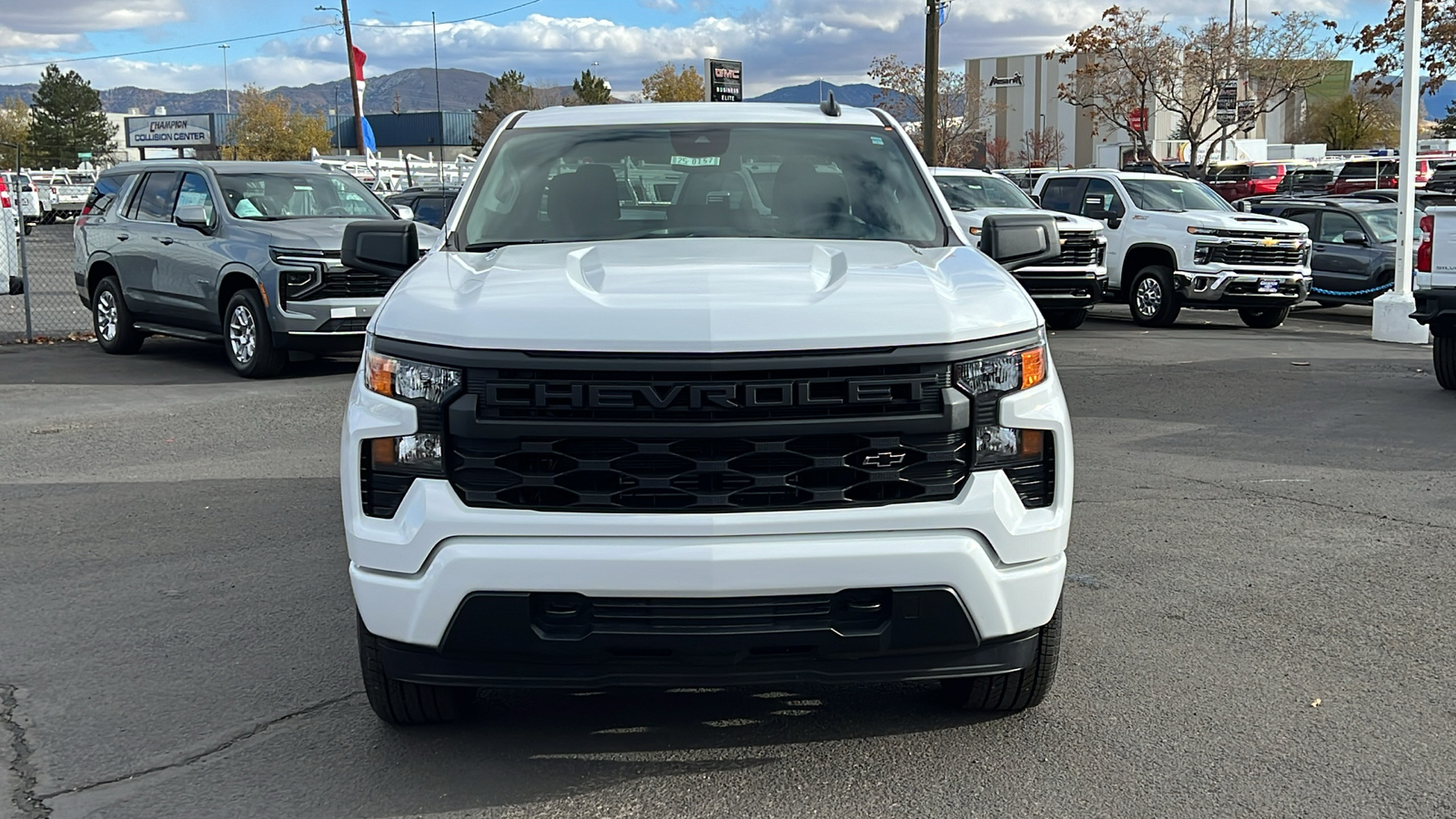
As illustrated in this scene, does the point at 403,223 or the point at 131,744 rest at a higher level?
the point at 403,223

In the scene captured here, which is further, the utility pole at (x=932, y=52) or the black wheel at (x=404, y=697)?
the utility pole at (x=932, y=52)

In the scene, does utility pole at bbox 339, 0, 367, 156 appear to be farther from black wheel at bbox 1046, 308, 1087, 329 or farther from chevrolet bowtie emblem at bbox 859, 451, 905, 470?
chevrolet bowtie emblem at bbox 859, 451, 905, 470

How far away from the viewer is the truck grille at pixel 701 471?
3.44 m

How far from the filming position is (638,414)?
3.42 metres

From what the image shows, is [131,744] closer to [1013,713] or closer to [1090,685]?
[1013,713]

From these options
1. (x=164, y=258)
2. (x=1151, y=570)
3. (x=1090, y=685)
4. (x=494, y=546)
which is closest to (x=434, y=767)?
(x=494, y=546)

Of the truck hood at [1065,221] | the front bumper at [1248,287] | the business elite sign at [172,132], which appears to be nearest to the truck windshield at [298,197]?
the truck hood at [1065,221]

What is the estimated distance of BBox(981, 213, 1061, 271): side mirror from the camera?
517 centimetres

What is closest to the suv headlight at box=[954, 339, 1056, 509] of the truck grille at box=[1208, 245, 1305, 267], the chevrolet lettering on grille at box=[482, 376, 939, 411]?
the chevrolet lettering on grille at box=[482, 376, 939, 411]

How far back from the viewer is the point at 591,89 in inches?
3834

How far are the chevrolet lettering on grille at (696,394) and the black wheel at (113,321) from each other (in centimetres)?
1203

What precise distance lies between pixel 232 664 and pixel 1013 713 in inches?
104

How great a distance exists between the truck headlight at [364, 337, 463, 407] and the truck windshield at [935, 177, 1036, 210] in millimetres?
14660

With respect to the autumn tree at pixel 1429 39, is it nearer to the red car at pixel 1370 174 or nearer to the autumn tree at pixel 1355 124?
the red car at pixel 1370 174
